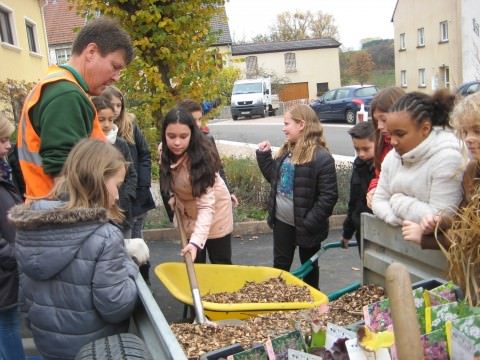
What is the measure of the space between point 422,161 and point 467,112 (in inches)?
13.9

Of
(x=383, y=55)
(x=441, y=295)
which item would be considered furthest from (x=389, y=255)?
(x=383, y=55)

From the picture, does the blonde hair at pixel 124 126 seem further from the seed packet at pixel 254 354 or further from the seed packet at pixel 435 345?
Answer: the seed packet at pixel 435 345

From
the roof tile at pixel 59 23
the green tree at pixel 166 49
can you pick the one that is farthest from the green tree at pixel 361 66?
the green tree at pixel 166 49

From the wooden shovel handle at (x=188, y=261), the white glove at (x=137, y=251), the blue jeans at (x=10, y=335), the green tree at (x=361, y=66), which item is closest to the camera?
the white glove at (x=137, y=251)

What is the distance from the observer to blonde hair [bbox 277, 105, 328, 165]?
3.81 meters

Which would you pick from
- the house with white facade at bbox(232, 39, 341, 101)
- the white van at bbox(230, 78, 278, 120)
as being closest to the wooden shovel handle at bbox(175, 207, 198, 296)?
the white van at bbox(230, 78, 278, 120)

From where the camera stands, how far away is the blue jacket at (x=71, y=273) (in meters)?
1.89

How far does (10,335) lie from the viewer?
8.83 feet

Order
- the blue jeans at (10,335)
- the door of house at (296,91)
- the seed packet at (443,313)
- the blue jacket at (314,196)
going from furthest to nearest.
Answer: the door of house at (296,91), the blue jacket at (314,196), the blue jeans at (10,335), the seed packet at (443,313)

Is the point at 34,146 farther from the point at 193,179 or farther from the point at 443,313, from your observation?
the point at 443,313

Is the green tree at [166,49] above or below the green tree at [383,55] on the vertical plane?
below

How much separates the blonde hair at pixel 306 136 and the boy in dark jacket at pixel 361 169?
27 cm

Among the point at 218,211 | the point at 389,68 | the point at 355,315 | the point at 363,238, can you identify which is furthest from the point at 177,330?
the point at 389,68

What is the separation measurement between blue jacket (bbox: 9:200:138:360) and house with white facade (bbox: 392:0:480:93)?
24.0m
